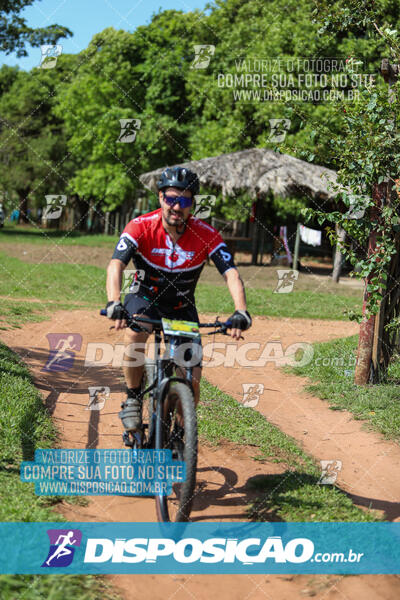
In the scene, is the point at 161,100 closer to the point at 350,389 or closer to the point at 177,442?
the point at 350,389

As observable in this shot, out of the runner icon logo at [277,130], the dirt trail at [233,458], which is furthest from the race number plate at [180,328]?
the runner icon logo at [277,130]

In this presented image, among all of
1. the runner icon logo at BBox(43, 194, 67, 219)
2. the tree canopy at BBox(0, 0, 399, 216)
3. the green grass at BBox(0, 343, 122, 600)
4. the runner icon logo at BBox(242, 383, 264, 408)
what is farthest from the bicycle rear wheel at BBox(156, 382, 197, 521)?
the tree canopy at BBox(0, 0, 399, 216)

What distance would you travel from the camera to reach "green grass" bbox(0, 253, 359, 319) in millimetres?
12562

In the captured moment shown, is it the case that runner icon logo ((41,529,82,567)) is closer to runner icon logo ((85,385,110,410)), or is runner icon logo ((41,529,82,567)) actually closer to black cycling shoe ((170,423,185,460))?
black cycling shoe ((170,423,185,460))

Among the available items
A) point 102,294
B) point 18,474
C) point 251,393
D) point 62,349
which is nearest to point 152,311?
point 18,474

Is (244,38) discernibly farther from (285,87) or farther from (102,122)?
(102,122)

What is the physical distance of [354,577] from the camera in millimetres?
3314

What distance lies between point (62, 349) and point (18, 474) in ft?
14.6

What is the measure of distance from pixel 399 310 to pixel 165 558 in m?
4.70

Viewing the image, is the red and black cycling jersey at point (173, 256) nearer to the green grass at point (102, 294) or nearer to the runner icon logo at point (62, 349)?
the runner icon logo at point (62, 349)

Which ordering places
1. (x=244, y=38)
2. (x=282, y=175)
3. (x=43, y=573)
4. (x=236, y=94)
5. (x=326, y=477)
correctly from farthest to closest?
(x=244, y=38)
(x=236, y=94)
(x=282, y=175)
(x=326, y=477)
(x=43, y=573)

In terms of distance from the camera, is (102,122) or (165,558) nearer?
(165,558)

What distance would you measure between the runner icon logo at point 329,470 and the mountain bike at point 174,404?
1136 millimetres

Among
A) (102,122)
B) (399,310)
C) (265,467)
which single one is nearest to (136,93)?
(102,122)
